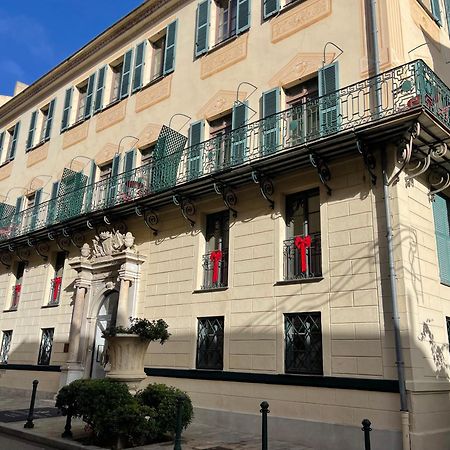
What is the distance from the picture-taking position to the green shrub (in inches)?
351

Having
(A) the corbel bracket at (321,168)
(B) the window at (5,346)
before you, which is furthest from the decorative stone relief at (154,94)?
(B) the window at (5,346)

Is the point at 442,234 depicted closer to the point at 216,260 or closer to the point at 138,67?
the point at 216,260

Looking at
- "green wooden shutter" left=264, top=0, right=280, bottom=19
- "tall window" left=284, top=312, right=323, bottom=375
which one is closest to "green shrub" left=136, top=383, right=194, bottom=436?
"tall window" left=284, top=312, right=323, bottom=375

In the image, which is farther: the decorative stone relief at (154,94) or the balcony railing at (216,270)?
the decorative stone relief at (154,94)

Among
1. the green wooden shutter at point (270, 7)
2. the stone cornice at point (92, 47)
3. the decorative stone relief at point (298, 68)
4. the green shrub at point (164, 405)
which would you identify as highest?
the stone cornice at point (92, 47)

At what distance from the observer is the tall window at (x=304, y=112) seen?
11500mm

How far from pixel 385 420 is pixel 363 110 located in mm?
6541

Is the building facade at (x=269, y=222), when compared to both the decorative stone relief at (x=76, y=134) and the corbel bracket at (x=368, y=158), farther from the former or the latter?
the decorative stone relief at (x=76, y=134)

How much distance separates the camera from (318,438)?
9.42 metres

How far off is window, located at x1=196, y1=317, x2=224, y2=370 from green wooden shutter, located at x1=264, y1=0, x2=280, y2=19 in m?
8.61

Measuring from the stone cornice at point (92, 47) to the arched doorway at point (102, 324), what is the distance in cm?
1036

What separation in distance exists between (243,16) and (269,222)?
6754 mm

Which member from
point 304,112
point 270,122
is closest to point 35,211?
point 270,122

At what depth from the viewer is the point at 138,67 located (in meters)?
17.6
